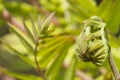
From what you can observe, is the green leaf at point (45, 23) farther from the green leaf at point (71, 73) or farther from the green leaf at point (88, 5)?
the green leaf at point (88, 5)

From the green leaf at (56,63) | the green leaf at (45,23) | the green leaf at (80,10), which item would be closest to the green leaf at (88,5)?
the green leaf at (80,10)

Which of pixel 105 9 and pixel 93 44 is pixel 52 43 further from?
pixel 93 44

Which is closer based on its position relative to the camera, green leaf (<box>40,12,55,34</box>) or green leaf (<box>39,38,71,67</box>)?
green leaf (<box>40,12,55,34</box>)

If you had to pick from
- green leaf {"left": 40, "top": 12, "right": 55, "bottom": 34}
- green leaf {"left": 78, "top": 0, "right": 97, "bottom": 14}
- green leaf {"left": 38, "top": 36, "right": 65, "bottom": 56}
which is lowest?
green leaf {"left": 38, "top": 36, "right": 65, "bottom": 56}

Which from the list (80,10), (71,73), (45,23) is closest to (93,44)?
(45,23)

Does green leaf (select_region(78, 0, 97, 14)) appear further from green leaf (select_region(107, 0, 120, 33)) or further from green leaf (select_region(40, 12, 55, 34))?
green leaf (select_region(40, 12, 55, 34))

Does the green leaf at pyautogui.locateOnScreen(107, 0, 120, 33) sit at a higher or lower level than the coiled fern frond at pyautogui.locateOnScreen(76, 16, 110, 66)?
lower

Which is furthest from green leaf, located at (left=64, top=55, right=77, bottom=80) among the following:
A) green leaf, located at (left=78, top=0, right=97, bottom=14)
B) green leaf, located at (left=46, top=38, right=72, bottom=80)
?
green leaf, located at (left=78, top=0, right=97, bottom=14)

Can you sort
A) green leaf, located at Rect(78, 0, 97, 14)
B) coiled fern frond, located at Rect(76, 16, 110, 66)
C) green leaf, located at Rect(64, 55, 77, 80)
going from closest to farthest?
1. coiled fern frond, located at Rect(76, 16, 110, 66)
2. green leaf, located at Rect(64, 55, 77, 80)
3. green leaf, located at Rect(78, 0, 97, 14)

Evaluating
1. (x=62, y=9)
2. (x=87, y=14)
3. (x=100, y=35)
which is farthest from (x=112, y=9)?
(x=62, y=9)
